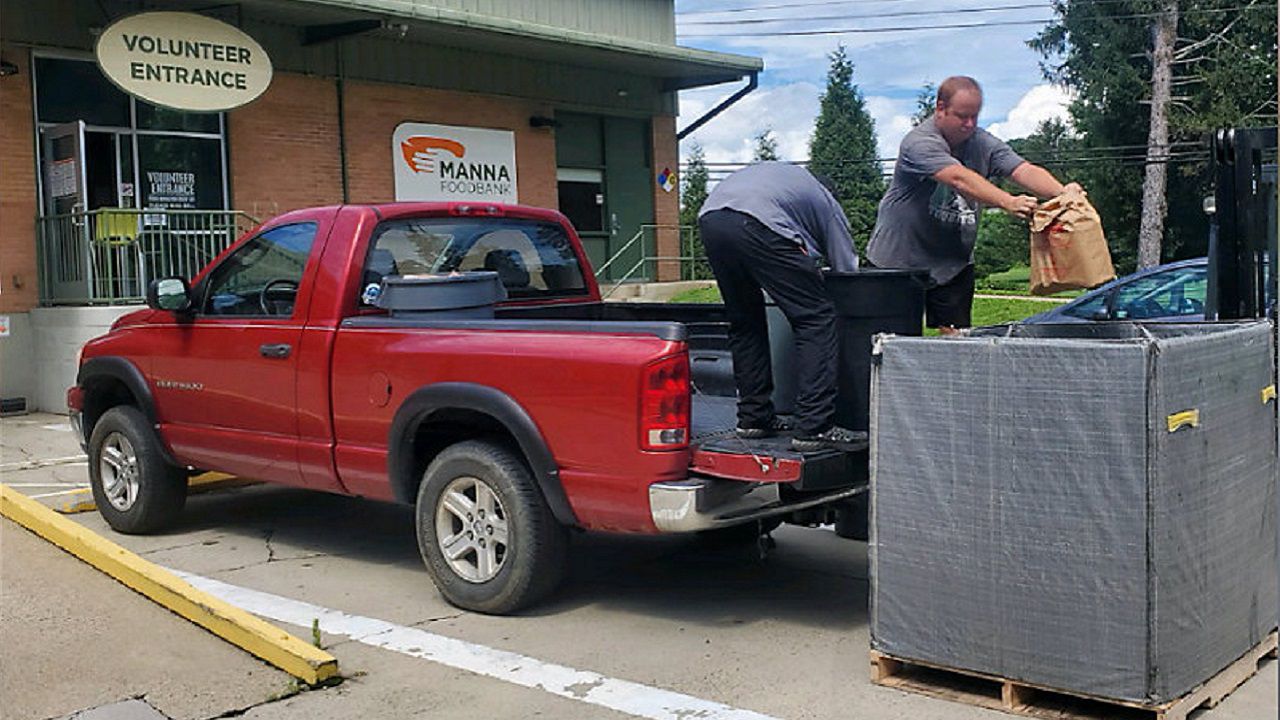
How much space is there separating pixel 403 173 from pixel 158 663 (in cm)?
1507

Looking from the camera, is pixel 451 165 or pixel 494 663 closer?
pixel 494 663

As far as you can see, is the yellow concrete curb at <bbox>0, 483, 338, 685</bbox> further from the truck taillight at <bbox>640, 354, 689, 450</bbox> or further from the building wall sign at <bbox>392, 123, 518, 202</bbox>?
the building wall sign at <bbox>392, 123, 518, 202</bbox>

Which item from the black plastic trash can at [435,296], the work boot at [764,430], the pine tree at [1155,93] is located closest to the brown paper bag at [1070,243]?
the work boot at [764,430]

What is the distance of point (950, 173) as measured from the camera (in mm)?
5957

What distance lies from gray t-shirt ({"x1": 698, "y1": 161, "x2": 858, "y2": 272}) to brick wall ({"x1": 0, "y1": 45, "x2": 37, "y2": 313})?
11.7 metres

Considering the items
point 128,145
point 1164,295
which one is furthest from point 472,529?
point 128,145

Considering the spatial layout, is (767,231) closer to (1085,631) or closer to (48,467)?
(1085,631)

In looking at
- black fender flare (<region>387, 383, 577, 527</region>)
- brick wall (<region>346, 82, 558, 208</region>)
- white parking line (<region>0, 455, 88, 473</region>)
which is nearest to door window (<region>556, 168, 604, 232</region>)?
brick wall (<region>346, 82, 558, 208</region>)

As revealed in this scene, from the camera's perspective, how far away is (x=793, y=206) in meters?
5.86

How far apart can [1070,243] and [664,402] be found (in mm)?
1860

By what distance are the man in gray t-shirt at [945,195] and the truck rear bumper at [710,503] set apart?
152 cm

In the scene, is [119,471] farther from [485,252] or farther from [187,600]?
[485,252]

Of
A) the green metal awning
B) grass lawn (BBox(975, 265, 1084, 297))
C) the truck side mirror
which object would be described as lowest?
grass lawn (BBox(975, 265, 1084, 297))

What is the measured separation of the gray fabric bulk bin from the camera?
4316 mm
